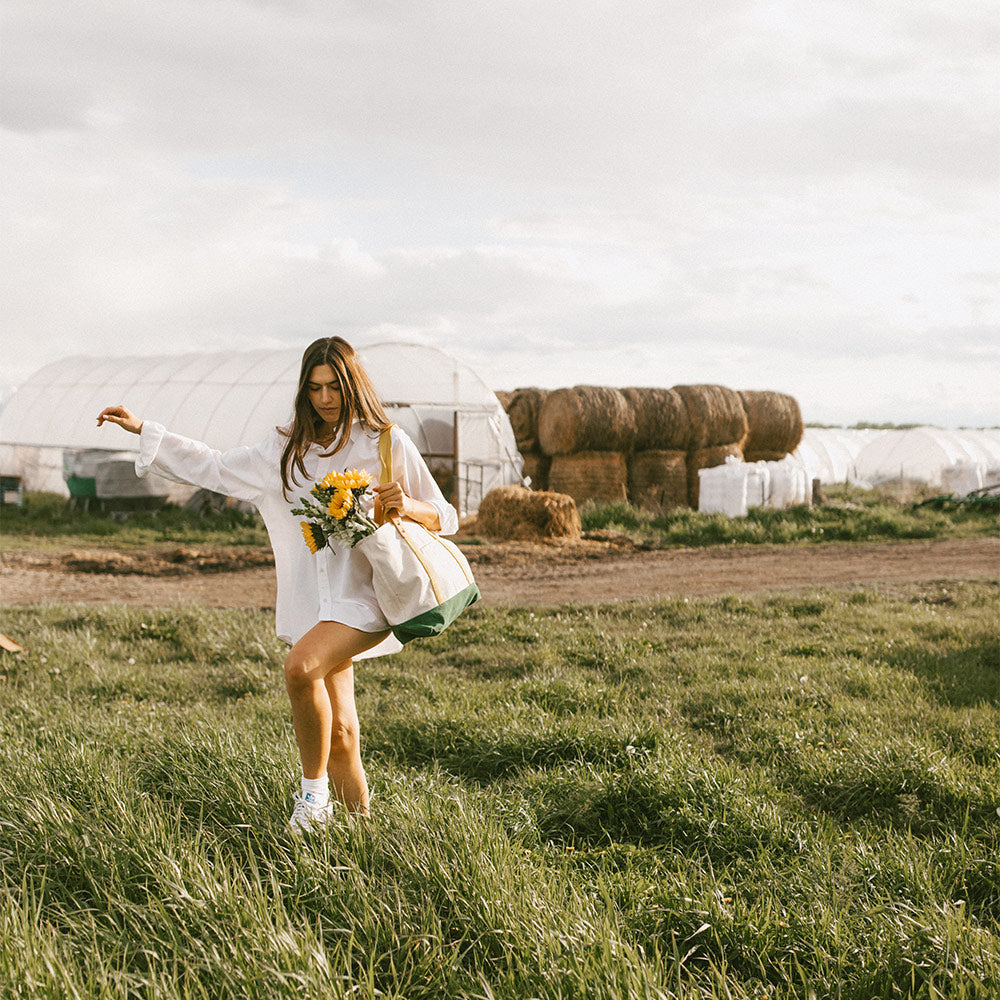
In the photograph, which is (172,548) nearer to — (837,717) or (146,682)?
(146,682)

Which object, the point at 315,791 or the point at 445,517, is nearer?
the point at 315,791

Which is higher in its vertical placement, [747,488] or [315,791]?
[747,488]

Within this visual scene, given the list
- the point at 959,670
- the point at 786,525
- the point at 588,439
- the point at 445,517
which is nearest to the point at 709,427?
the point at 588,439

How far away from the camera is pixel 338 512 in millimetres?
2963

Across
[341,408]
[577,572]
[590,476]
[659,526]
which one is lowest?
[577,572]

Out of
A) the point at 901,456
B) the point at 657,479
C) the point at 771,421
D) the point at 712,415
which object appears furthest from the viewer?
the point at 901,456

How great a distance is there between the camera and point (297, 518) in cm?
334

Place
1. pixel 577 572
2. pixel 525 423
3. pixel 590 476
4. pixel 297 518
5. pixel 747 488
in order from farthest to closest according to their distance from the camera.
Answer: pixel 525 423
pixel 590 476
pixel 747 488
pixel 577 572
pixel 297 518

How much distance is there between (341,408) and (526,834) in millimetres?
1588

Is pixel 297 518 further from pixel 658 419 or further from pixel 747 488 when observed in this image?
pixel 658 419

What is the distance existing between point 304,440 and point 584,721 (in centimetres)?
207

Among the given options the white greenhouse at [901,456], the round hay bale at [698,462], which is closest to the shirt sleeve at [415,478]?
the round hay bale at [698,462]

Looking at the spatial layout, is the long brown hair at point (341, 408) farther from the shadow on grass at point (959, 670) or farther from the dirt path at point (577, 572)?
the dirt path at point (577, 572)

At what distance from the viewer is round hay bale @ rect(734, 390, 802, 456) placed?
20984mm
